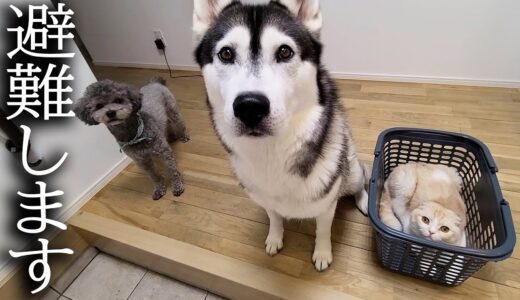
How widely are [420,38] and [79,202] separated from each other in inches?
108

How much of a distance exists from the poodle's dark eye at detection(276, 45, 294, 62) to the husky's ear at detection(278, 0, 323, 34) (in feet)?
0.57

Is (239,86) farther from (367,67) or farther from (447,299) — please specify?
(367,67)

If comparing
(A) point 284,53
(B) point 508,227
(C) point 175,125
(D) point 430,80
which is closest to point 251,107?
(A) point 284,53

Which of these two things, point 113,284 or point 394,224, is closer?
point 394,224

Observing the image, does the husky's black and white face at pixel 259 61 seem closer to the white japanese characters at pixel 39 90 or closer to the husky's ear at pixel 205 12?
the husky's ear at pixel 205 12

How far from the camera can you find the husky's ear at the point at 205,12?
97 centimetres

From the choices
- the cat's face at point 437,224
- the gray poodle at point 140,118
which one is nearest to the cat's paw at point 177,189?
the gray poodle at point 140,118

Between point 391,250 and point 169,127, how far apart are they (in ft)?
5.66

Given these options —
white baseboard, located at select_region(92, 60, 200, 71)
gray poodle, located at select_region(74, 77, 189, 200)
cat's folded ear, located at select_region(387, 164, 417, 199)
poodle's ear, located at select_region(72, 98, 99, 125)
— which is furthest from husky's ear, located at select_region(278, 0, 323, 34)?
white baseboard, located at select_region(92, 60, 200, 71)

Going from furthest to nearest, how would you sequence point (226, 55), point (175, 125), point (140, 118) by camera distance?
point (175, 125) < point (140, 118) < point (226, 55)

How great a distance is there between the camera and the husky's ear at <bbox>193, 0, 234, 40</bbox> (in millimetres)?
973

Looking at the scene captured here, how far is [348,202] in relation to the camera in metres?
1.58

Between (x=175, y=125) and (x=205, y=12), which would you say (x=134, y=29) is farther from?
(x=205, y=12)

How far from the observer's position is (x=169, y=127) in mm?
2219
